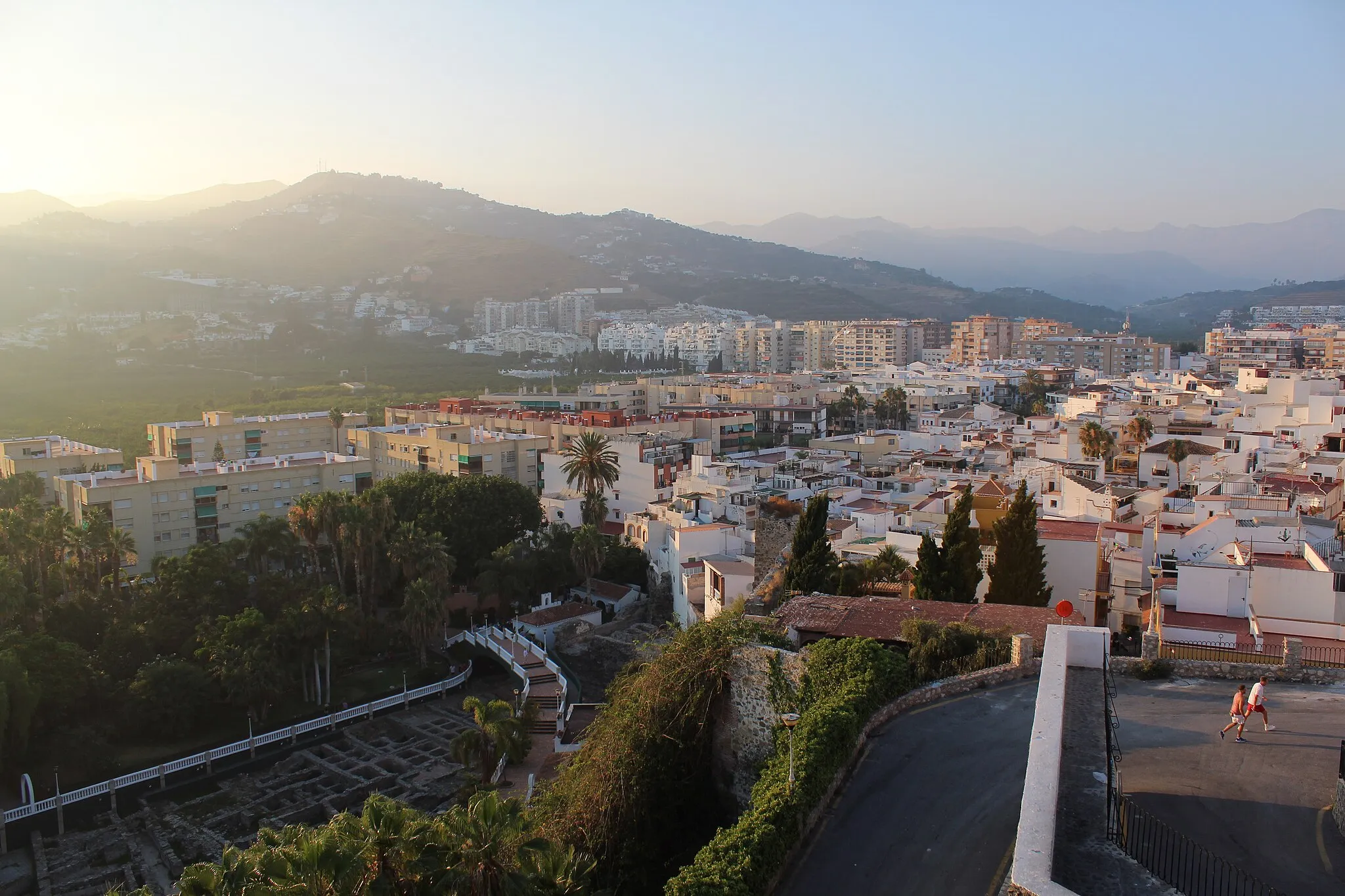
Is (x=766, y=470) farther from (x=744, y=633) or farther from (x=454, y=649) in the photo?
(x=744, y=633)

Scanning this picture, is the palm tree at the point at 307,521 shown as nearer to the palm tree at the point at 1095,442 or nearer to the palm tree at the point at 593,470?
the palm tree at the point at 593,470

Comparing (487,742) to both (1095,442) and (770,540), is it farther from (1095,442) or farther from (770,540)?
(1095,442)

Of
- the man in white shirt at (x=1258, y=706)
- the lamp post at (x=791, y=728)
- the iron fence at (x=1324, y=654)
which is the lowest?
the iron fence at (x=1324, y=654)

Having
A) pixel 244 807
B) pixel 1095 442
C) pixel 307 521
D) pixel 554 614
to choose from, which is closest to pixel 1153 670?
pixel 244 807

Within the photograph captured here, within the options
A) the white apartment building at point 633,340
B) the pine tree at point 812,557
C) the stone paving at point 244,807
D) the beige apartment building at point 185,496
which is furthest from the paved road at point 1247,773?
the white apartment building at point 633,340

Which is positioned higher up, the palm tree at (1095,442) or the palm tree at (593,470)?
the palm tree at (1095,442)

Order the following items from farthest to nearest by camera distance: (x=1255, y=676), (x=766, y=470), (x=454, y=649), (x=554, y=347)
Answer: (x=554, y=347)
(x=766, y=470)
(x=454, y=649)
(x=1255, y=676)

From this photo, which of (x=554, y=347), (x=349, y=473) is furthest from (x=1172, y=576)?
(x=554, y=347)
